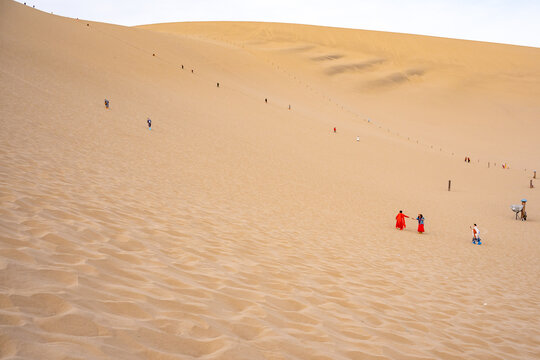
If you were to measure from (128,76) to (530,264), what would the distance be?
109ft

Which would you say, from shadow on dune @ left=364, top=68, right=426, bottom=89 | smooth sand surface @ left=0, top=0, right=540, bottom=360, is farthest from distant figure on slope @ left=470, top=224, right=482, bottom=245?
shadow on dune @ left=364, top=68, right=426, bottom=89

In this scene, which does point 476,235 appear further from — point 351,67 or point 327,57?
point 327,57

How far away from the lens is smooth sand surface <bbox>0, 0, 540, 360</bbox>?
2.89 m

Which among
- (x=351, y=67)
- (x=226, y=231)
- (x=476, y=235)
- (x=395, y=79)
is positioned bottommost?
(x=476, y=235)

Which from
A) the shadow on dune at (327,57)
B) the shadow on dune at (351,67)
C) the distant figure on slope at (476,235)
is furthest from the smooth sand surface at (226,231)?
the shadow on dune at (327,57)

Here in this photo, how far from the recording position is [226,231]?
6902 mm

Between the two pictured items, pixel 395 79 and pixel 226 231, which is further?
pixel 395 79

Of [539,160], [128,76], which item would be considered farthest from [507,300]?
[539,160]

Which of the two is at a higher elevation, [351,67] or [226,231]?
[351,67]

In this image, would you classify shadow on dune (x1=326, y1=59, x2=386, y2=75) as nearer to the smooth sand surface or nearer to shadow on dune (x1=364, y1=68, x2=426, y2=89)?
shadow on dune (x1=364, y1=68, x2=426, y2=89)

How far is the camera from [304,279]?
5.02 metres

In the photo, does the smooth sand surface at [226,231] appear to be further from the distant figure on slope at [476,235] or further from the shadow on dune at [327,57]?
the shadow on dune at [327,57]

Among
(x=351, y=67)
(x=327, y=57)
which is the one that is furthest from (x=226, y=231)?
(x=327, y=57)

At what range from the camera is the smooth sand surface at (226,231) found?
2893mm
